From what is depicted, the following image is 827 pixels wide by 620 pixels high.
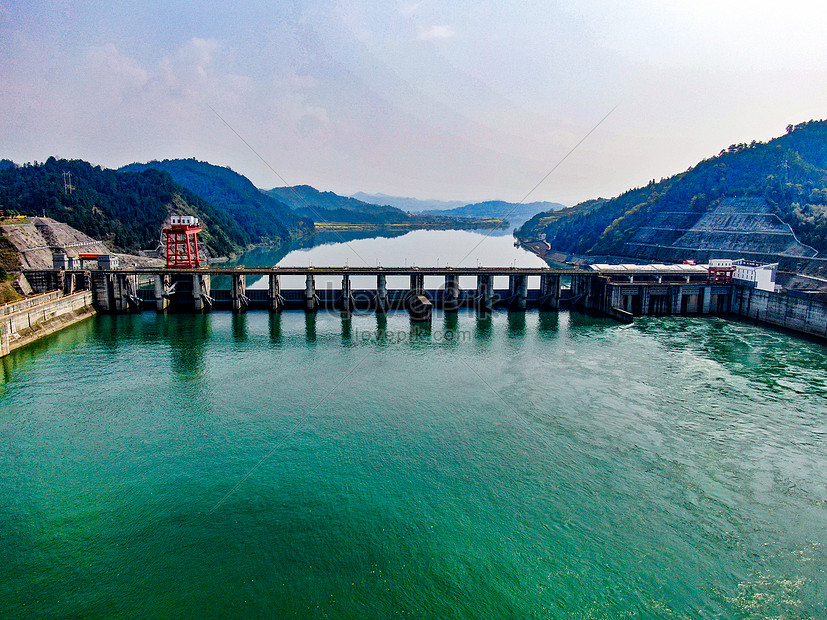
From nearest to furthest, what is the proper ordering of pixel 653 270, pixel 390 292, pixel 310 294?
1. pixel 310 294
2. pixel 390 292
3. pixel 653 270

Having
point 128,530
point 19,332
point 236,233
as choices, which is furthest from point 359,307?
point 236,233

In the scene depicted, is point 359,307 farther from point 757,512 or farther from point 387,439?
point 757,512

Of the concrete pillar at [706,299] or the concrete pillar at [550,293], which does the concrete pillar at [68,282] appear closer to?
the concrete pillar at [550,293]

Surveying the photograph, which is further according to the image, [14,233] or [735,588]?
[14,233]

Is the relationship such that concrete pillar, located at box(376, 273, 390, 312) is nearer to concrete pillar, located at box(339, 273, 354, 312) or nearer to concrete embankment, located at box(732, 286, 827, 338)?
concrete pillar, located at box(339, 273, 354, 312)

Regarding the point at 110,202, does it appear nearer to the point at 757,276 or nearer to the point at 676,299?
the point at 676,299

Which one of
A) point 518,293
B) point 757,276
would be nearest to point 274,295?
point 518,293
